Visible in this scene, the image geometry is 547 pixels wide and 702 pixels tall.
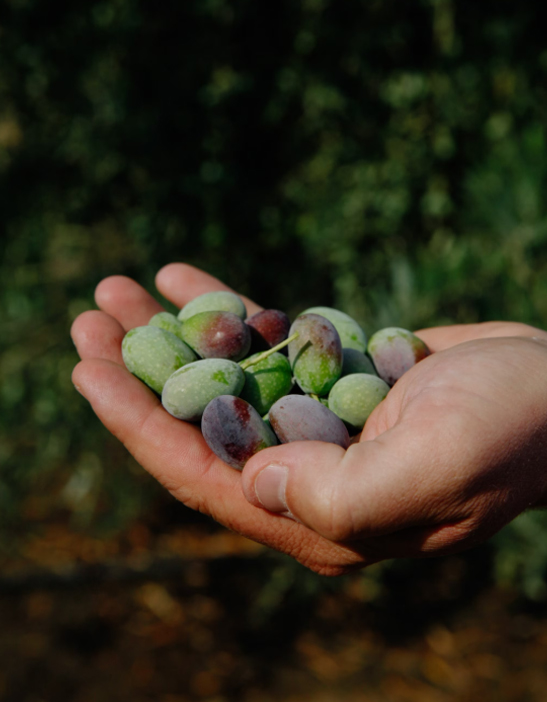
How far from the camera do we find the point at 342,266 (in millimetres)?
2904

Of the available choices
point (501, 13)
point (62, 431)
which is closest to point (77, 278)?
point (62, 431)

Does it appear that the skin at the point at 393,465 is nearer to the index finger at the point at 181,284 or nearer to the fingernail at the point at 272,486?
the fingernail at the point at 272,486

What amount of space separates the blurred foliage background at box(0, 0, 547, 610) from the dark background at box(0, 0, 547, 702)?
0.04ft

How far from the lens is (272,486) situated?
107 cm

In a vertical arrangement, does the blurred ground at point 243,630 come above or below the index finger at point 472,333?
below

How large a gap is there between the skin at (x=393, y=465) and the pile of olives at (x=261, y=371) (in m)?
0.07

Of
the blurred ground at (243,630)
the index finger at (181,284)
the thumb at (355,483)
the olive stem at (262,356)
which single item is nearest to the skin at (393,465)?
the thumb at (355,483)

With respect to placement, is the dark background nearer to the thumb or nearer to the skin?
the skin

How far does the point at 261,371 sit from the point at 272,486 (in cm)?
41

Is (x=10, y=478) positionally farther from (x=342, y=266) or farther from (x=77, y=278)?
(x=342, y=266)

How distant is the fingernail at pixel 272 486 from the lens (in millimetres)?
1052

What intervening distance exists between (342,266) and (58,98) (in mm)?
1576

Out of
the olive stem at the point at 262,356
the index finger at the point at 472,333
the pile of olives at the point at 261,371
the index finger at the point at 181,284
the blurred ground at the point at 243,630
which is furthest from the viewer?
the blurred ground at the point at 243,630

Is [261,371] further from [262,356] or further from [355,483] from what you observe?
[355,483]
